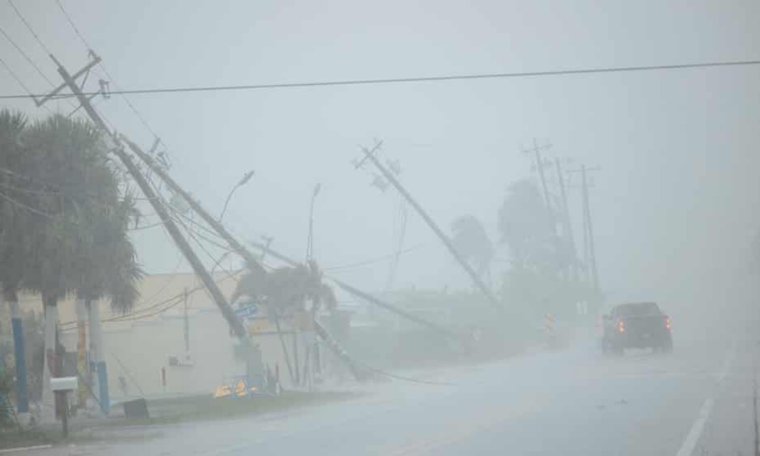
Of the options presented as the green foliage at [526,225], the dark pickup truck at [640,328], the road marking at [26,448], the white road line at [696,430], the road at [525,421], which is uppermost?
the green foliage at [526,225]

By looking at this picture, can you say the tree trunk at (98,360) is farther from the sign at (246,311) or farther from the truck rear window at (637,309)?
the truck rear window at (637,309)

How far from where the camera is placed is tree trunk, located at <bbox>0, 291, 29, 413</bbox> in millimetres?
26484

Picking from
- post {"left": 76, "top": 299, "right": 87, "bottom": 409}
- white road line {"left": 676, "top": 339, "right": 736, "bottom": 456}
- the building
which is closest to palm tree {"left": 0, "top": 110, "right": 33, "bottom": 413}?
post {"left": 76, "top": 299, "right": 87, "bottom": 409}

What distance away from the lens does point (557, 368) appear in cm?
4041

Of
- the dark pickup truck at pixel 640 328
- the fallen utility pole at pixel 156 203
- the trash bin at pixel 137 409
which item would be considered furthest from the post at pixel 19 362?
the dark pickup truck at pixel 640 328

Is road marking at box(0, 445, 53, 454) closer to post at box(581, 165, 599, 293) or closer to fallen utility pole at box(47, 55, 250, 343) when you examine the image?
fallen utility pole at box(47, 55, 250, 343)

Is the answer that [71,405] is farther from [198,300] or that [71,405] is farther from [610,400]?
[198,300]

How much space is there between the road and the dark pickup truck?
740cm

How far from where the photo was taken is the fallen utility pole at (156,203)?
33000 millimetres

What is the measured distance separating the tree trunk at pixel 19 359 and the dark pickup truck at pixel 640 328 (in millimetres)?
25426

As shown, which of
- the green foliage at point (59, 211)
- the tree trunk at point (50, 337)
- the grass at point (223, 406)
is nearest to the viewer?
the green foliage at point (59, 211)

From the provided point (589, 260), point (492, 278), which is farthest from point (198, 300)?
point (492, 278)

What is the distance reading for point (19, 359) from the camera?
89.0 feet

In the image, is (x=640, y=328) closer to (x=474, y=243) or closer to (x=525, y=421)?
(x=525, y=421)
